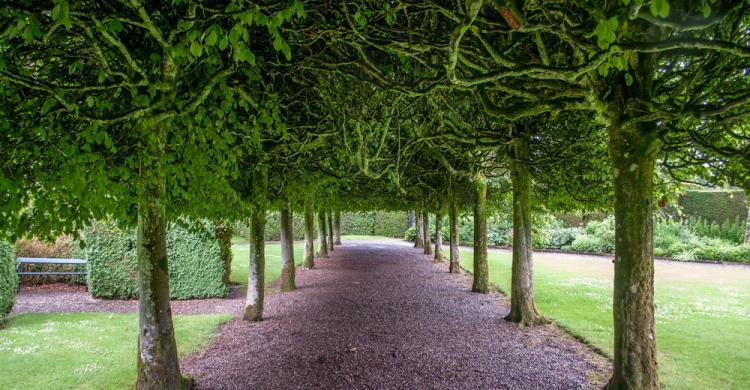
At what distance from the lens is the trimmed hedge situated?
10959 mm

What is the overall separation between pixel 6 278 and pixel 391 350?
10.8 meters

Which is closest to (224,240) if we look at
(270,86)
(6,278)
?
(6,278)

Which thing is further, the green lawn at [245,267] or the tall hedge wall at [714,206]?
the tall hedge wall at [714,206]

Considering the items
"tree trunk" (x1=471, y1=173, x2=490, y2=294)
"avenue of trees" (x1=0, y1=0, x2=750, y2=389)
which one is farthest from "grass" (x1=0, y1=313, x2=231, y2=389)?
"tree trunk" (x1=471, y1=173, x2=490, y2=294)

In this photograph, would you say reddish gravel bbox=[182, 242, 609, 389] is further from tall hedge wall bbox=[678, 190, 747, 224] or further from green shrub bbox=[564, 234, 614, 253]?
tall hedge wall bbox=[678, 190, 747, 224]

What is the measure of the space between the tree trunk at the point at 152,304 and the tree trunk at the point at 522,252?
7.30 m

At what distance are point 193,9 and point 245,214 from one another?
610 centimetres

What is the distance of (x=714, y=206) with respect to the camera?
33719 mm

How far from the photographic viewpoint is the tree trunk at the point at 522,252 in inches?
379

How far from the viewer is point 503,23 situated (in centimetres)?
469

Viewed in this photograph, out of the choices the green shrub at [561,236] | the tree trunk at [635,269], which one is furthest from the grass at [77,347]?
the green shrub at [561,236]

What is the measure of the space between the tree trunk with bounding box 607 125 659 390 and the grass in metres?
7.39

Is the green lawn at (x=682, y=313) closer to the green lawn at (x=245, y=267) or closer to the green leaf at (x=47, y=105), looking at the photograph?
the green leaf at (x=47, y=105)

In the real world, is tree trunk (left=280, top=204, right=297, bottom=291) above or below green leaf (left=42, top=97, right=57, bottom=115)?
below
